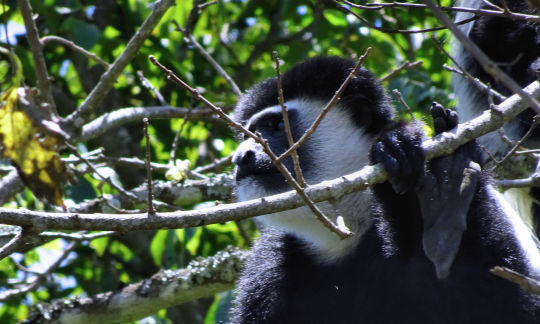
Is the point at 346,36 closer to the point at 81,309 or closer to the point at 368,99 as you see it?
the point at 368,99

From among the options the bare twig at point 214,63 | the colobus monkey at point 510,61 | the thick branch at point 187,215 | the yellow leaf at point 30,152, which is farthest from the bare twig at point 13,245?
the colobus monkey at point 510,61

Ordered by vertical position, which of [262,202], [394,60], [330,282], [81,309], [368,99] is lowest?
[81,309]

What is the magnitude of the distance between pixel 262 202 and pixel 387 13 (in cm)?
249

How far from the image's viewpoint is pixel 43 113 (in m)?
2.05

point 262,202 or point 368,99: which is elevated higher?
point 368,99

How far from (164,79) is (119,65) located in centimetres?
120

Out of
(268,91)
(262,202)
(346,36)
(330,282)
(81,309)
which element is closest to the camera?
(262,202)

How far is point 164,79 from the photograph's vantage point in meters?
3.84

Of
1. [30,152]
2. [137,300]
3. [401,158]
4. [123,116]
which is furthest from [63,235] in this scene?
[401,158]

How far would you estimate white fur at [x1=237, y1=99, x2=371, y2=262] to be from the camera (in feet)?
6.93

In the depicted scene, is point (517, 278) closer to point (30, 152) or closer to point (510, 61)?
point (30, 152)

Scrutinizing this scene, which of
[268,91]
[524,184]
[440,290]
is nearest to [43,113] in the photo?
[268,91]

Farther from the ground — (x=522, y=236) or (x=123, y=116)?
(x=123, y=116)

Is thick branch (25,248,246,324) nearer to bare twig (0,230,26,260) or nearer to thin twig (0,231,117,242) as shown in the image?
thin twig (0,231,117,242)
